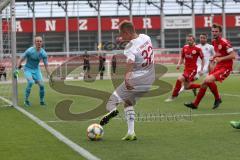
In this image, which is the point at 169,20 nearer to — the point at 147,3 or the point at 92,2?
the point at 147,3

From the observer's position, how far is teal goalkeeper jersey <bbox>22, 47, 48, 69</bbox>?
17.3m

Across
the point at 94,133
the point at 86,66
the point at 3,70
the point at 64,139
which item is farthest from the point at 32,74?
the point at 86,66

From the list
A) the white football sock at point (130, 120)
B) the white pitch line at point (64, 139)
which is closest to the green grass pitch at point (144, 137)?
the white pitch line at point (64, 139)

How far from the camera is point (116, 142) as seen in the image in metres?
9.25

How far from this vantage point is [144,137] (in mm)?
9844

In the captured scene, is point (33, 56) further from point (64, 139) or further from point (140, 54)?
point (140, 54)

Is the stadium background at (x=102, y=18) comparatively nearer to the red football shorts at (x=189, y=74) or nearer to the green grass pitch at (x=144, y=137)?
the red football shorts at (x=189, y=74)

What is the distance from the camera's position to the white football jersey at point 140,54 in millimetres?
9109

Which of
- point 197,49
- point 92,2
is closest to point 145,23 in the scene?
point 92,2

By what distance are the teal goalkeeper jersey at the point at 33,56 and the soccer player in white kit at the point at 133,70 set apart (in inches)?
314

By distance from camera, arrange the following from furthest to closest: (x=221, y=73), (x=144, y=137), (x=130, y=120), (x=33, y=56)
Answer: (x=33, y=56), (x=221, y=73), (x=144, y=137), (x=130, y=120)

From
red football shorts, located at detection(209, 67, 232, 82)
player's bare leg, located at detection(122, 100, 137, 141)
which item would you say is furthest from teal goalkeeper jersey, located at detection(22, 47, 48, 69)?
player's bare leg, located at detection(122, 100, 137, 141)

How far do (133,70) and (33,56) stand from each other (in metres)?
8.46

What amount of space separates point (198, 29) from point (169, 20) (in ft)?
27.7
